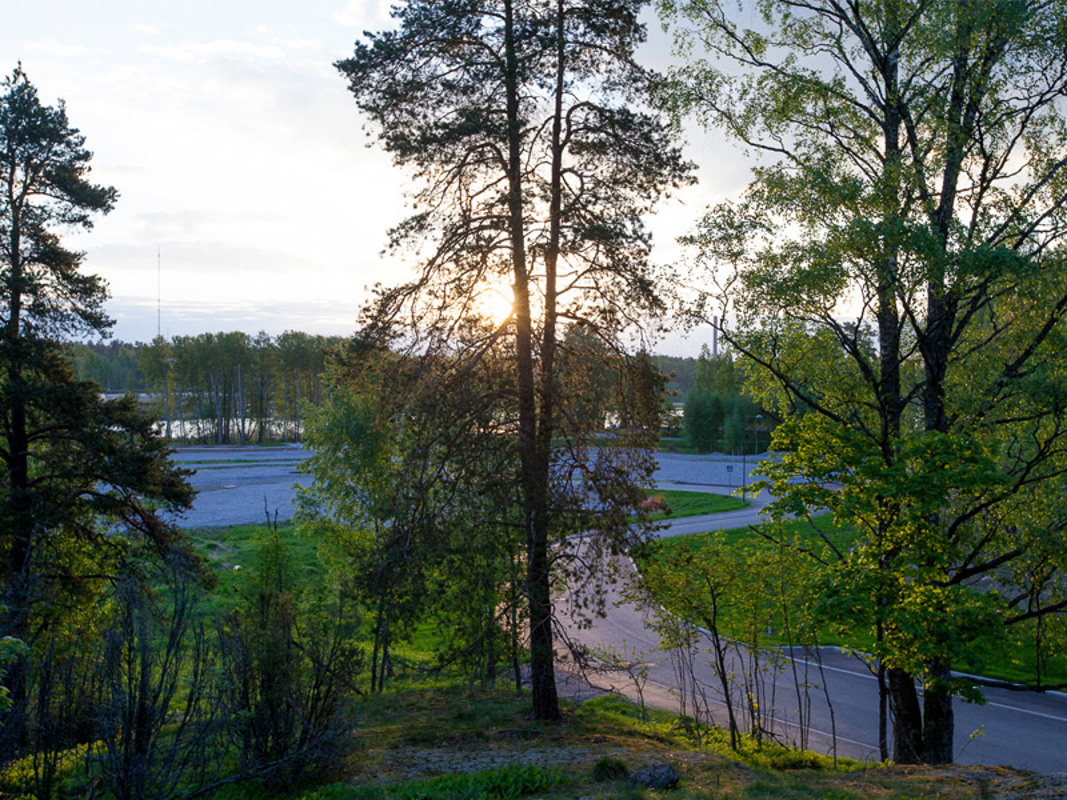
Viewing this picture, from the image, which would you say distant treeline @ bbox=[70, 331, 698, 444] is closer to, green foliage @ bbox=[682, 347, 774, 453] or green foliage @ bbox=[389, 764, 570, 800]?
green foliage @ bbox=[682, 347, 774, 453]

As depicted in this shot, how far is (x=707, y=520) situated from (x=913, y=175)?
1316 inches

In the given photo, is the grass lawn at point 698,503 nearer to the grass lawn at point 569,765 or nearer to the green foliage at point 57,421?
the grass lawn at point 569,765

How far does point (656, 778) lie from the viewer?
8.88 metres

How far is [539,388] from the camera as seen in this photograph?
11.6 m

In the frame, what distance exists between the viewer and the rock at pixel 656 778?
28.8 feet

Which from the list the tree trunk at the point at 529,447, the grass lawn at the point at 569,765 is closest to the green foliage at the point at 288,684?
the grass lawn at the point at 569,765

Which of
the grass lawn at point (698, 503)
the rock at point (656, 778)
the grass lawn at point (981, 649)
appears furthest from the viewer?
the grass lawn at point (698, 503)

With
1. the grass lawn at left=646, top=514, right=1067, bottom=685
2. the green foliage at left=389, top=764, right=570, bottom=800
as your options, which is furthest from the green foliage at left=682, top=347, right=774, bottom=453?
the green foliage at left=389, top=764, right=570, bottom=800

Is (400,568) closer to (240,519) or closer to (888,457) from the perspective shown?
(888,457)

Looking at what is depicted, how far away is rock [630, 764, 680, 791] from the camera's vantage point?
8773mm

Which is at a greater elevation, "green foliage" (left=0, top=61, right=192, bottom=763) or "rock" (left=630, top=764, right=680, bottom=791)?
"green foliage" (left=0, top=61, right=192, bottom=763)

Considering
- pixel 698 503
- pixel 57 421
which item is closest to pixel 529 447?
pixel 57 421

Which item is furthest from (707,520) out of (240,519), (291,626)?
→ (291,626)

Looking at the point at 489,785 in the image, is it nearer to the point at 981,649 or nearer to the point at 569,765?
the point at 569,765
